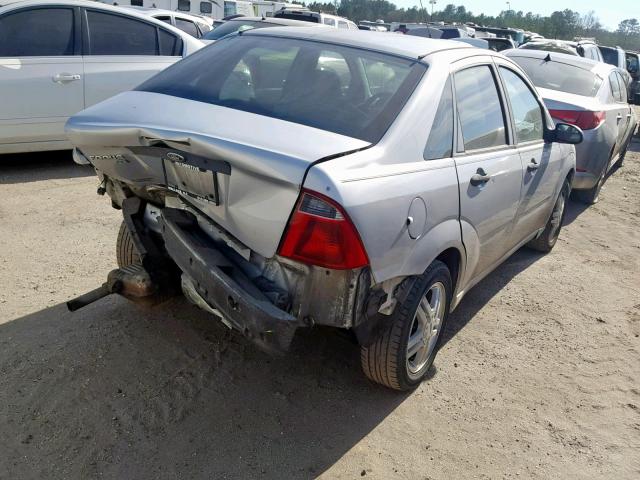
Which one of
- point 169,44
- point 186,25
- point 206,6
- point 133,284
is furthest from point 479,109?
point 206,6

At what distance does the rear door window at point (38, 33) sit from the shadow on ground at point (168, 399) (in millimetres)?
3438

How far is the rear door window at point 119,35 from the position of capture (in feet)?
21.1

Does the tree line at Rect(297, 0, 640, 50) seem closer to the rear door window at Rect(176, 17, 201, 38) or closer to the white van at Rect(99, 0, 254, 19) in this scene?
the white van at Rect(99, 0, 254, 19)

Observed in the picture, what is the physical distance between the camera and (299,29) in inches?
143

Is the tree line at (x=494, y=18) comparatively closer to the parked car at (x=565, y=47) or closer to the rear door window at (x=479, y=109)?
the parked car at (x=565, y=47)

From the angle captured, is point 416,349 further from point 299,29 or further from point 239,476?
point 299,29

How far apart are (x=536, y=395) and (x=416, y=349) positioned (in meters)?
0.83

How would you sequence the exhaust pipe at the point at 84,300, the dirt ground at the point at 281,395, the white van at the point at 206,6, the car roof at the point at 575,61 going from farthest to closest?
the white van at the point at 206,6 → the car roof at the point at 575,61 → the exhaust pipe at the point at 84,300 → the dirt ground at the point at 281,395

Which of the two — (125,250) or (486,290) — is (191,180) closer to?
(125,250)

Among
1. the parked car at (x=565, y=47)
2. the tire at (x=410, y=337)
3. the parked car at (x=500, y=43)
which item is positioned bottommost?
the tire at (x=410, y=337)

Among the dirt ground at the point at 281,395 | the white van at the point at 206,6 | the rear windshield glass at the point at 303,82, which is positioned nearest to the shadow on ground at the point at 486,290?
the dirt ground at the point at 281,395

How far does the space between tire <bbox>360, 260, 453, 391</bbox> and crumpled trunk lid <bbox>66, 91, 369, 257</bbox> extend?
0.81 m

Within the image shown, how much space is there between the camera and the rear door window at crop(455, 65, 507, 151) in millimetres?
3299

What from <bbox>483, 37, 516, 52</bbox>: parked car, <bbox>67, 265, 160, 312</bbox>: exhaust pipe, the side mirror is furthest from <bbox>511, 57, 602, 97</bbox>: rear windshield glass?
<bbox>483, 37, 516, 52</bbox>: parked car
